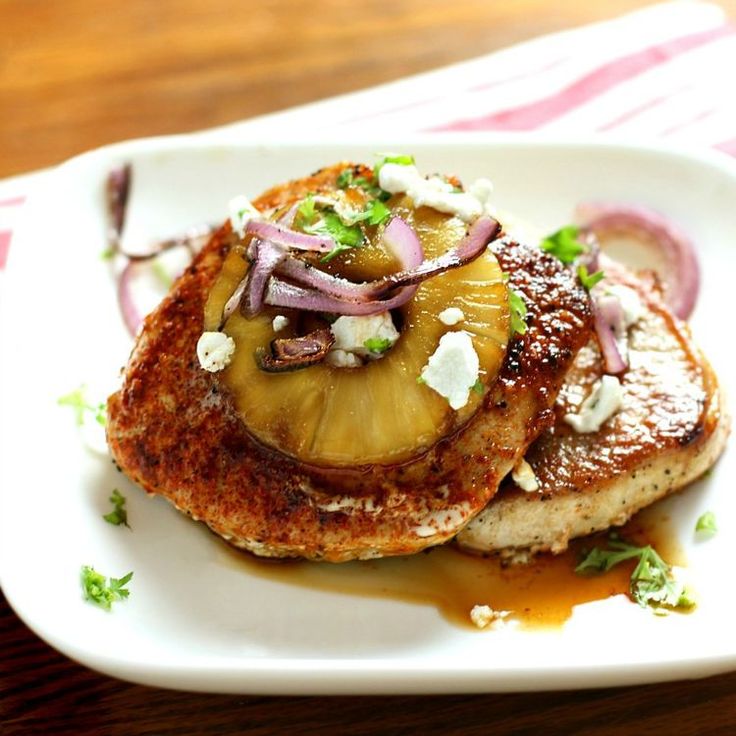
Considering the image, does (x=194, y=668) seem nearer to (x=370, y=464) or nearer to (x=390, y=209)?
(x=370, y=464)

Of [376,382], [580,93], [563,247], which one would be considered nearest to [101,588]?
[376,382]

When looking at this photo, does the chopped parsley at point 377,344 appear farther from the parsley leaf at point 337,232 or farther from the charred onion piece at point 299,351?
the parsley leaf at point 337,232

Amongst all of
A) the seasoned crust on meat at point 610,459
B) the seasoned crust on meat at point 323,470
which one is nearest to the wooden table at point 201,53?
the seasoned crust on meat at point 323,470

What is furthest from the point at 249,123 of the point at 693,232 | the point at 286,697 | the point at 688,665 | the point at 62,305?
the point at 688,665

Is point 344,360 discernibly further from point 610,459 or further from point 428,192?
point 610,459

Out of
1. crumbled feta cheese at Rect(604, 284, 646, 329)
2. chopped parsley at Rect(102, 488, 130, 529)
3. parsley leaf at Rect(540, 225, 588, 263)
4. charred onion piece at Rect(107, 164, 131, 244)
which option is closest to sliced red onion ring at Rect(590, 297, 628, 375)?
crumbled feta cheese at Rect(604, 284, 646, 329)
